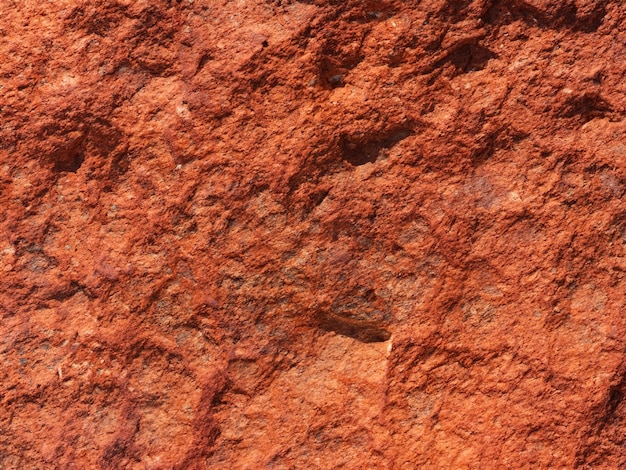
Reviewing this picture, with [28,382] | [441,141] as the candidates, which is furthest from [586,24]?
[28,382]

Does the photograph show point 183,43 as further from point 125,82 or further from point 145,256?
point 145,256

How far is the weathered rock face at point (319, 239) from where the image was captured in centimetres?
190

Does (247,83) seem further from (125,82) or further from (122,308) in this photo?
(122,308)

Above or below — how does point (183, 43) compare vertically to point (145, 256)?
above

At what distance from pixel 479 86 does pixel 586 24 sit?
0.98 feet

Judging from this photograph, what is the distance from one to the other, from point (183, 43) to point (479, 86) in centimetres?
75

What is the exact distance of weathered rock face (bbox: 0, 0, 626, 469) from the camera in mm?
1899

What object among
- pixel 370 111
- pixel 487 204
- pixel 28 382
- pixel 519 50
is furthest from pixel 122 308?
pixel 519 50

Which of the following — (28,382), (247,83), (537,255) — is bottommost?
(28,382)

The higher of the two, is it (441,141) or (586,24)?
(586,24)

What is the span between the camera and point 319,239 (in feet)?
6.31

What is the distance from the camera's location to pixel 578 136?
189cm

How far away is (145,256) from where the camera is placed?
1934mm

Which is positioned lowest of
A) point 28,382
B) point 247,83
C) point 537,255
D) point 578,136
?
point 28,382
